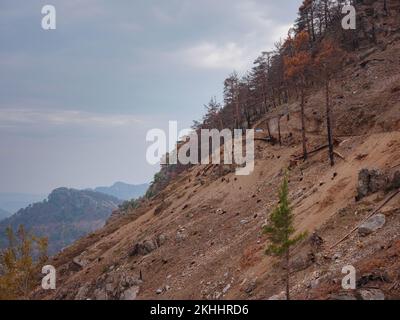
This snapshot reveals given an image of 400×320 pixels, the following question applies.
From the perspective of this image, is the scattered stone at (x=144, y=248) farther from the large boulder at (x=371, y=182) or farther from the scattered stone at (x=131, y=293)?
the large boulder at (x=371, y=182)

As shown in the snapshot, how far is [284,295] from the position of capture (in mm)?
20875

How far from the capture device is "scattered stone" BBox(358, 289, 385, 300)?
16161 mm

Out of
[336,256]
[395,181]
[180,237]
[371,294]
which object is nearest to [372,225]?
[336,256]

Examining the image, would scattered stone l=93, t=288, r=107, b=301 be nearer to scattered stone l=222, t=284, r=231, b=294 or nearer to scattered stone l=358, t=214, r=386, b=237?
scattered stone l=222, t=284, r=231, b=294

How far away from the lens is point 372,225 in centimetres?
2261

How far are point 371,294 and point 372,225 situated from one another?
23.0 ft

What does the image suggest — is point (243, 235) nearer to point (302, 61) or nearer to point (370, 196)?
point (370, 196)

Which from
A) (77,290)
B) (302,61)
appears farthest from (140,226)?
(302,61)

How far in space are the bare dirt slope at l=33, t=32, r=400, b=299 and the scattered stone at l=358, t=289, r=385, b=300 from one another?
0.33m

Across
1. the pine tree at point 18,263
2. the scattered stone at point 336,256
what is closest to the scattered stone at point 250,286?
the scattered stone at point 336,256

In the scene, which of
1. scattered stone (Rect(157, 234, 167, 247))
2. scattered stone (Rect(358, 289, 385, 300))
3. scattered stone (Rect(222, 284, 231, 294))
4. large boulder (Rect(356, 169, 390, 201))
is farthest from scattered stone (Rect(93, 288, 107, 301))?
scattered stone (Rect(358, 289, 385, 300))

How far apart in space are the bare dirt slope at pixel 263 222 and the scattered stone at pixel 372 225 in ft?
1.27

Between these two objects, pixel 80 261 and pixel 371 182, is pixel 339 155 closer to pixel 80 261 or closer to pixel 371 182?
pixel 371 182

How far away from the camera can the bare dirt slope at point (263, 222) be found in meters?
22.0
